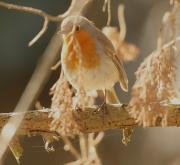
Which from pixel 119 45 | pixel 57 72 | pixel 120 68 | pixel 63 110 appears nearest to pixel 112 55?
pixel 120 68

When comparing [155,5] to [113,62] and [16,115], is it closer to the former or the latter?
[113,62]

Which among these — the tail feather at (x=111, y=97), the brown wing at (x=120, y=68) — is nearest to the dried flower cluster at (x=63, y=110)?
the brown wing at (x=120, y=68)

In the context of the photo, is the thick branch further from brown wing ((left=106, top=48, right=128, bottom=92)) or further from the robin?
brown wing ((left=106, top=48, right=128, bottom=92))

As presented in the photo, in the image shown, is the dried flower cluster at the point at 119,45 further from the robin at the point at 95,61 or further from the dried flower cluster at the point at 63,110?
the dried flower cluster at the point at 63,110

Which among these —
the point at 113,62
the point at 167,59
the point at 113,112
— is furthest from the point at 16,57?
the point at 167,59

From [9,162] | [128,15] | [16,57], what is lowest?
[9,162]

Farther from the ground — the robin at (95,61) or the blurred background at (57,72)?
the robin at (95,61)

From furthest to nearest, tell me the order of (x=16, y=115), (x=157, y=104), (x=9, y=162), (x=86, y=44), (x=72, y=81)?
1. (x=9, y=162)
2. (x=86, y=44)
3. (x=72, y=81)
4. (x=16, y=115)
5. (x=157, y=104)

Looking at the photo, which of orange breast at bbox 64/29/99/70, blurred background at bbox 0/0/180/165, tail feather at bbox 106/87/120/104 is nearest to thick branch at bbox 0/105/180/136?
orange breast at bbox 64/29/99/70
